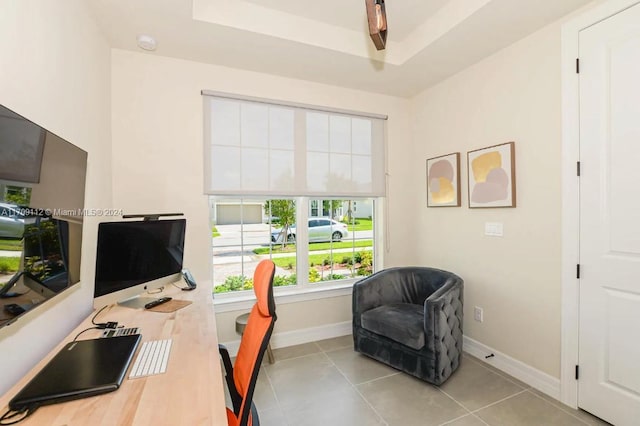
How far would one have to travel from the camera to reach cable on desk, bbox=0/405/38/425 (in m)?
0.85

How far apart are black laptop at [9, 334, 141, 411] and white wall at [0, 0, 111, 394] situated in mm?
150

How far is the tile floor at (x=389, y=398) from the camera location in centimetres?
194

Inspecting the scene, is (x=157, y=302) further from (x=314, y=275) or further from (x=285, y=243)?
(x=314, y=275)

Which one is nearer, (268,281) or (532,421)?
(268,281)

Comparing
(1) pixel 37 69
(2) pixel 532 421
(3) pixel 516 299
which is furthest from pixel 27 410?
(3) pixel 516 299

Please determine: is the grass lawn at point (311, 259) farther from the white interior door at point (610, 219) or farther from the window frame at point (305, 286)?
the white interior door at point (610, 219)

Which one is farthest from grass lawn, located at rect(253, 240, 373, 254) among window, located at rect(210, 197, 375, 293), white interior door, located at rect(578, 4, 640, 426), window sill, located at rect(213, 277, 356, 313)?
white interior door, located at rect(578, 4, 640, 426)

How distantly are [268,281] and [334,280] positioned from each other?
2210mm

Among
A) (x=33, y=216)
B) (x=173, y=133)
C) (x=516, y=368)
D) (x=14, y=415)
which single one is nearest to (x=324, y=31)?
(x=173, y=133)

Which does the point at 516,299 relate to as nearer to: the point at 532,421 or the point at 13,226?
the point at 532,421

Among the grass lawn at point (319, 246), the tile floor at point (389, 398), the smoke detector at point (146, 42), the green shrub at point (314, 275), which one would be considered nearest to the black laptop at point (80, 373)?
the tile floor at point (389, 398)

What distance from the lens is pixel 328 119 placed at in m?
3.20

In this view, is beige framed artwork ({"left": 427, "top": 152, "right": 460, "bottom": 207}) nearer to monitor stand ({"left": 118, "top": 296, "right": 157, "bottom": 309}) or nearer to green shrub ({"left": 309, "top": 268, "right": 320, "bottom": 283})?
green shrub ({"left": 309, "top": 268, "right": 320, "bottom": 283})

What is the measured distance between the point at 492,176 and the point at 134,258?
111 inches
